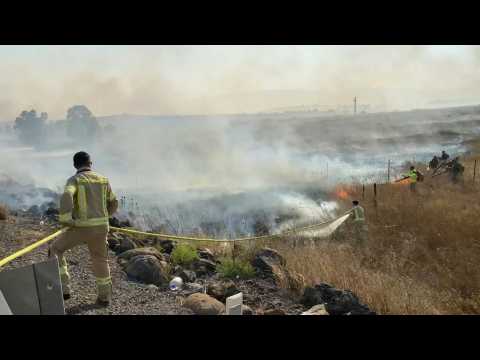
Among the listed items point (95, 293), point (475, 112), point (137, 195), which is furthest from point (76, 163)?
point (475, 112)

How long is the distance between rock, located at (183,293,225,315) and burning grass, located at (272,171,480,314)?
2048 mm

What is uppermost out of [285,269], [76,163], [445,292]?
[76,163]

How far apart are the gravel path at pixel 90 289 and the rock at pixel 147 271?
0.54 feet

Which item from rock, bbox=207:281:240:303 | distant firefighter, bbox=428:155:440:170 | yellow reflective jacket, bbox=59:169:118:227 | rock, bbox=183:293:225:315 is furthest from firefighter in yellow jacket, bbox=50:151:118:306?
distant firefighter, bbox=428:155:440:170

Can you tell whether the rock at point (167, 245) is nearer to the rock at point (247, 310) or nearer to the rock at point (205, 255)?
the rock at point (205, 255)

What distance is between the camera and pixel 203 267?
8117 mm

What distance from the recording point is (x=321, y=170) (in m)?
18.1

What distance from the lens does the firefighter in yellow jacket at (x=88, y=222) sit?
586cm

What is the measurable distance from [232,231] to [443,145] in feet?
45.7

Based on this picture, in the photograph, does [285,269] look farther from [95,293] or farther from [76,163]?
[76,163]

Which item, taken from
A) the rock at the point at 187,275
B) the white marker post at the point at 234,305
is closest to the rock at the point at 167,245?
the rock at the point at 187,275

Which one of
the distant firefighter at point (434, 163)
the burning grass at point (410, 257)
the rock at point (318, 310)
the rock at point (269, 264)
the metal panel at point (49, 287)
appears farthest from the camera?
the distant firefighter at point (434, 163)

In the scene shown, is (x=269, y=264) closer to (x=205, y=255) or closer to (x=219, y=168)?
(x=205, y=255)

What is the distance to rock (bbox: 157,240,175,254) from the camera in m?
9.06
